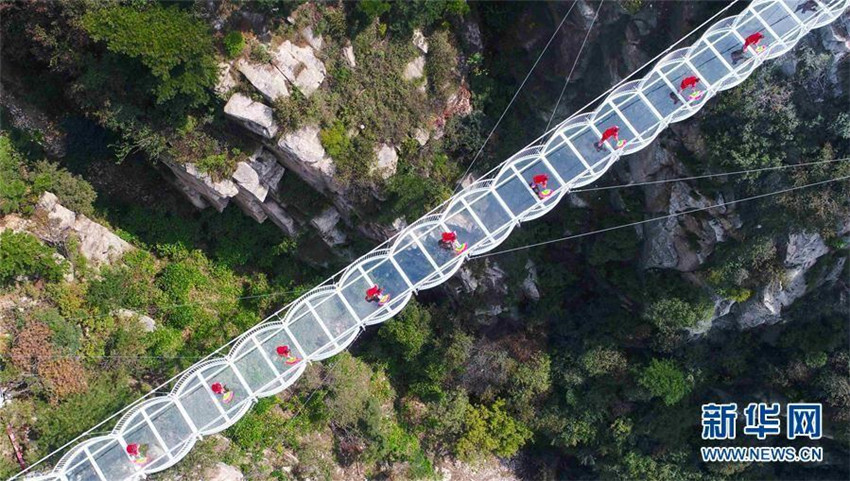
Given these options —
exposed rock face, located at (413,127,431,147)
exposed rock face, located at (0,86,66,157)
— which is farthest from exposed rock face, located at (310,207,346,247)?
exposed rock face, located at (0,86,66,157)

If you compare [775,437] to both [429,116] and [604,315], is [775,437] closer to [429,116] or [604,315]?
[604,315]

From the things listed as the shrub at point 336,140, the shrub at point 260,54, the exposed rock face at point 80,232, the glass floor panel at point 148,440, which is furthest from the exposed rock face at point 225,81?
the glass floor panel at point 148,440

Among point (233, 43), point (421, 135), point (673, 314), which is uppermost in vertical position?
point (233, 43)

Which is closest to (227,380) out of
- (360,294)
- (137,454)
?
(137,454)

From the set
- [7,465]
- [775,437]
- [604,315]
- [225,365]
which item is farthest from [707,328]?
[7,465]

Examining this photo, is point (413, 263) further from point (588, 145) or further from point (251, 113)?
point (251, 113)

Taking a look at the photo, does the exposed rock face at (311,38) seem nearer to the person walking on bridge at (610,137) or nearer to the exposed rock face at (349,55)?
the exposed rock face at (349,55)

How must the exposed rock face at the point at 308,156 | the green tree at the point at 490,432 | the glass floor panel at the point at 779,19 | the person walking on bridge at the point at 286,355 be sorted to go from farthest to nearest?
the green tree at the point at 490,432
the exposed rock face at the point at 308,156
the glass floor panel at the point at 779,19
the person walking on bridge at the point at 286,355
